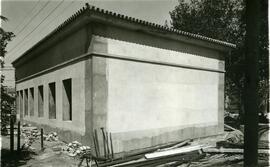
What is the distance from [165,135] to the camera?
10711 mm

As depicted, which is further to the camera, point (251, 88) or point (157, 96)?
point (157, 96)

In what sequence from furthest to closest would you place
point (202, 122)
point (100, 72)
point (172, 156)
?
point (202, 122) → point (100, 72) → point (172, 156)

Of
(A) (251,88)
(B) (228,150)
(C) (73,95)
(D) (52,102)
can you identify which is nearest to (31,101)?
(D) (52,102)

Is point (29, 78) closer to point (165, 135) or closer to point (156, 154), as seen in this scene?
point (165, 135)

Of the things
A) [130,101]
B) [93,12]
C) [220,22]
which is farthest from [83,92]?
[220,22]

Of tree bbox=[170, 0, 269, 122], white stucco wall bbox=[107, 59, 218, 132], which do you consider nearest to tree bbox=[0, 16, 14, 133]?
white stucco wall bbox=[107, 59, 218, 132]

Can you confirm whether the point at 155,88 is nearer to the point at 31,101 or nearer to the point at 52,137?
the point at 52,137

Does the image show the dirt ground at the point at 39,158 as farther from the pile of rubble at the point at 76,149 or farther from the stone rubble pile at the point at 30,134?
the stone rubble pile at the point at 30,134

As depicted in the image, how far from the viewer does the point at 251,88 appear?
169 inches

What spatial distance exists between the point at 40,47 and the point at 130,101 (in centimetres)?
597

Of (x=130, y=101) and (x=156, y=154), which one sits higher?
(x=130, y=101)

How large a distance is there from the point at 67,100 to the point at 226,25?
669 inches

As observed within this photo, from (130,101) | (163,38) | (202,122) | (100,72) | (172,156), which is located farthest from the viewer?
(202,122)

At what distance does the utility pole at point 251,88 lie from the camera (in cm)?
427
